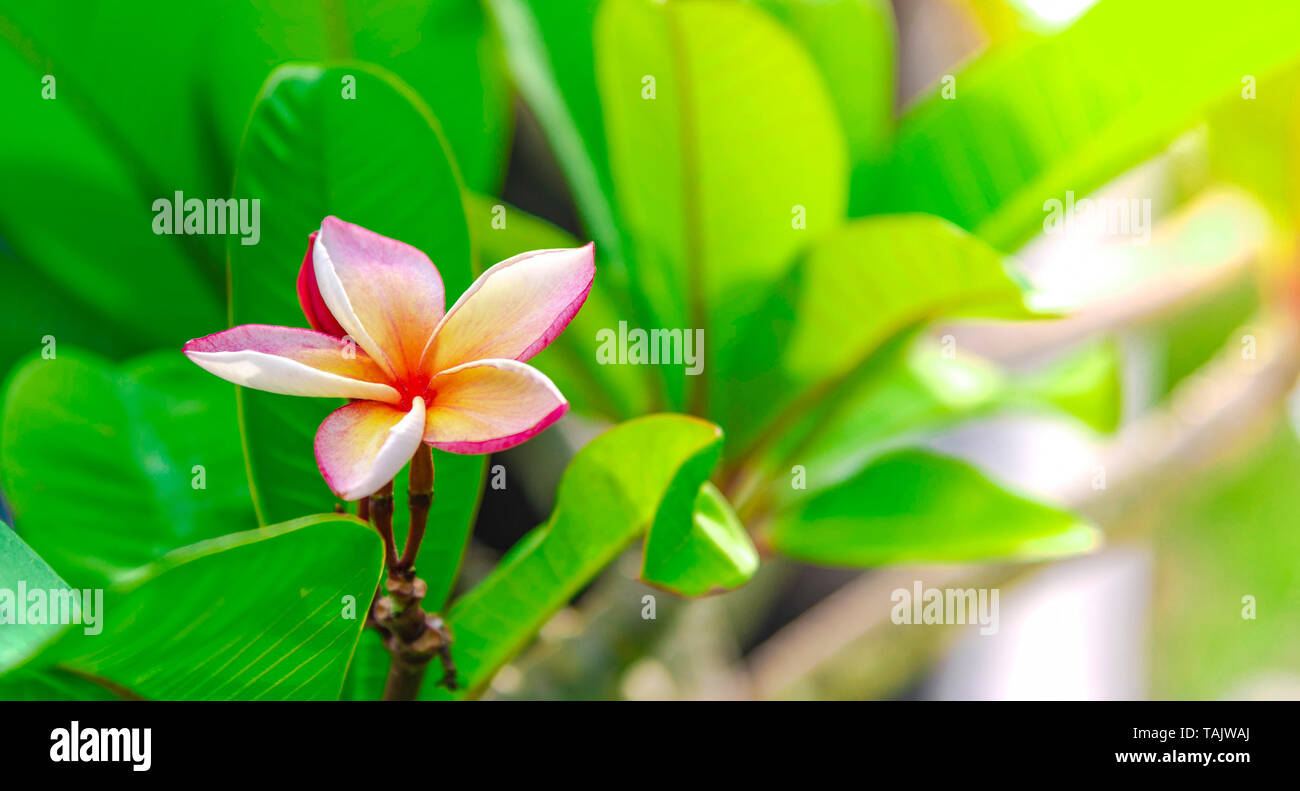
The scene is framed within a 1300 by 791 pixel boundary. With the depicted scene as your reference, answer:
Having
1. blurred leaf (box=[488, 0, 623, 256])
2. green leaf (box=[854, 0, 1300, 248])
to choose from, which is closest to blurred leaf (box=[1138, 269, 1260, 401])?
green leaf (box=[854, 0, 1300, 248])

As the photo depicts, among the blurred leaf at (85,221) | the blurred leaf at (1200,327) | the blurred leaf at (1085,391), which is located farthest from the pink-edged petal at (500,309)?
the blurred leaf at (1200,327)

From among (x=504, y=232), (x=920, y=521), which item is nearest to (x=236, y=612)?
(x=504, y=232)

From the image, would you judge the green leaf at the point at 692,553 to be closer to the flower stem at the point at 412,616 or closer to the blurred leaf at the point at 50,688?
the flower stem at the point at 412,616

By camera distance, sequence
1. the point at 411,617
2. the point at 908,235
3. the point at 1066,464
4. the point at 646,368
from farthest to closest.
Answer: the point at 1066,464, the point at 646,368, the point at 908,235, the point at 411,617

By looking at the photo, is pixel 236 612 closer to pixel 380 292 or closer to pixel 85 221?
pixel 380 292

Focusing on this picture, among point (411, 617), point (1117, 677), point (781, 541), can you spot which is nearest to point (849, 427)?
point (781, 541)
